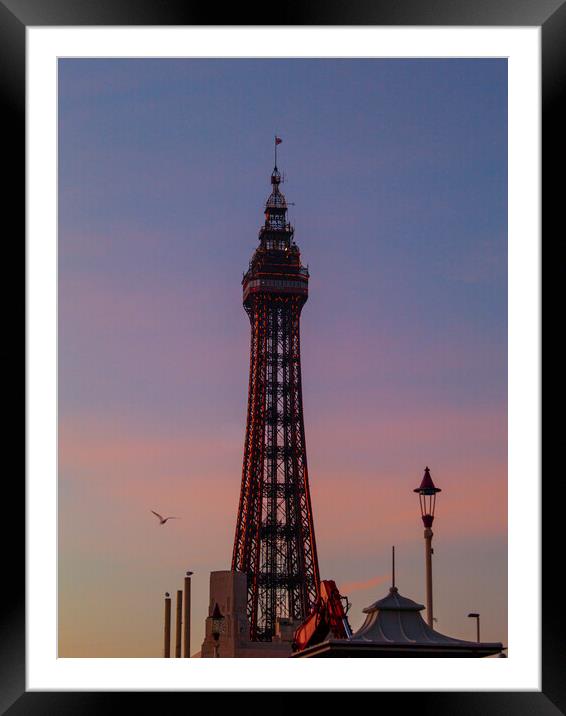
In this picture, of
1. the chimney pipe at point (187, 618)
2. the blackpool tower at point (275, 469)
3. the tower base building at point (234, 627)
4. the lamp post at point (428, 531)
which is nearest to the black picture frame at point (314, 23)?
the lamp post at point (428, 531)

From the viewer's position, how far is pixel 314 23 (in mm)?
8453

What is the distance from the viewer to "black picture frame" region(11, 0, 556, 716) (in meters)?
8.22

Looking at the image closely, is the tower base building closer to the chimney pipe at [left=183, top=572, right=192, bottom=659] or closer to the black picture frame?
the chimney pipe at [left=183, top=572, right=192, bottom=659]

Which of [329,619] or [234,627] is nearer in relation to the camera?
[329,619]

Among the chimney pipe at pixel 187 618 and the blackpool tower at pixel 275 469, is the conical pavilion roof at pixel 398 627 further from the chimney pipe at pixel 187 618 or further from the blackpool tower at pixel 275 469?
the blackpool tower at pixel 275 469

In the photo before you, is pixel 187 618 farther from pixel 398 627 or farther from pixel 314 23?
pixel 314 23

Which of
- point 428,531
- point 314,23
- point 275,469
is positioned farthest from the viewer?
point 275,469

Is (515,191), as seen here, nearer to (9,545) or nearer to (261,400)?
(9,545)

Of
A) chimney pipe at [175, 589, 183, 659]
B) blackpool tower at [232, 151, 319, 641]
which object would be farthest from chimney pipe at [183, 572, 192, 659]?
blackpool tower at [232, 151, 319, 641]

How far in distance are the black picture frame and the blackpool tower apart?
194 ft

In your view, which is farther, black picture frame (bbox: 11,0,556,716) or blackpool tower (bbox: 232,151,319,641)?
blackpool tower (bbox: 232,151,319,641)

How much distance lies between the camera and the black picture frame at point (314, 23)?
8219 millimetres

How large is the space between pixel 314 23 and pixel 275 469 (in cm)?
6349

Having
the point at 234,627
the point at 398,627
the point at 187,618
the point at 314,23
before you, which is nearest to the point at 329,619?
the point at 398,627
